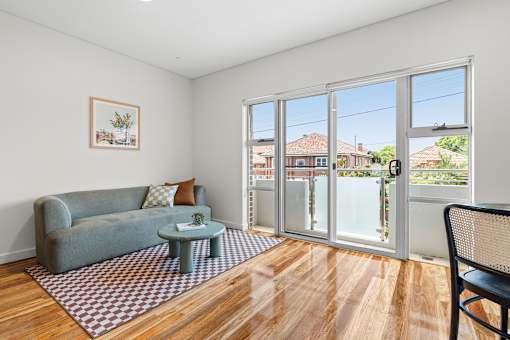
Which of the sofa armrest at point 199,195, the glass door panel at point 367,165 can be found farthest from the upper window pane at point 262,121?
the sofa armrest at point 199,195

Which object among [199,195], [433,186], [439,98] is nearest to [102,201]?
[199,195]

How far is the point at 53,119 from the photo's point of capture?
3070 millimetres

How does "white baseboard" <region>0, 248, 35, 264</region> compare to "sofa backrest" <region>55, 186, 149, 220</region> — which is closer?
"white baseboard" <region>0, 248, 35, 264</region>

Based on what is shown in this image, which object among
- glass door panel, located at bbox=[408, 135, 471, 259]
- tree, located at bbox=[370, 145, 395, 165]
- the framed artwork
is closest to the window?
tree, located at bbox=[370, 145, 395, 165]

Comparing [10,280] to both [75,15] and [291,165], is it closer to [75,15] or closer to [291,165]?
[75,15]

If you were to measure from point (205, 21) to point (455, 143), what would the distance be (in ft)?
10.0

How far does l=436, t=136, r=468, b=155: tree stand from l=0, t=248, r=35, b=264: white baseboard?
478 cm

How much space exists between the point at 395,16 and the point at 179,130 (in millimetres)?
3623

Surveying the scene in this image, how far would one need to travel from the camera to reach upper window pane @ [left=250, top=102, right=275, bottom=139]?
13.0 ft

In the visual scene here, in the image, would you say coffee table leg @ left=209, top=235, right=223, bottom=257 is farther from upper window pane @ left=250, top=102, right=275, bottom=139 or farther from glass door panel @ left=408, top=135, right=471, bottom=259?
glass door panel @ left=408, top=135, right=471, bottom=259

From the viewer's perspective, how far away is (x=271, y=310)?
1.84 m

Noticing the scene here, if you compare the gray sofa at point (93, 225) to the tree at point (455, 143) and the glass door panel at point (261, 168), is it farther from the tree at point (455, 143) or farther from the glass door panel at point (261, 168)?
the tree at point (455, 143)

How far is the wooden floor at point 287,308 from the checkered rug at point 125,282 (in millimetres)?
81

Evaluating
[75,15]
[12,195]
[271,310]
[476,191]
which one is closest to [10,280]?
[12,195]
